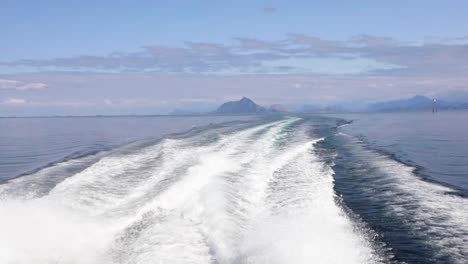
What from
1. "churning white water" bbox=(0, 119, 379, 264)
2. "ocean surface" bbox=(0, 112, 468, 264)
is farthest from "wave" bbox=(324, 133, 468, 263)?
"churning white water" bbox=(0, 119, 379, 264)

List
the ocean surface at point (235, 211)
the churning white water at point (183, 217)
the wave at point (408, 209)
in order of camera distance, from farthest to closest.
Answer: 1. the wave at point (408, 209)
2. the ocean surface at point (235, 211)
3. the churning white water at point (183, 217)

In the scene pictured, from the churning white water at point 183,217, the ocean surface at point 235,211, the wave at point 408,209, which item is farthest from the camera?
the wave at point 408,209

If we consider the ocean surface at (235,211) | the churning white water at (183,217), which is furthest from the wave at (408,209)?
the churning white water at (183,217)

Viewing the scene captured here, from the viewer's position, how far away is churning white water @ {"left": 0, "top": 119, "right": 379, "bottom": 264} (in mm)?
9031

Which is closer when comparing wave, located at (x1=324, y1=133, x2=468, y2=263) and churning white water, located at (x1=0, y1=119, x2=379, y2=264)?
churning white water, located at (x1=0, y1=119, x2=379, y2=264)

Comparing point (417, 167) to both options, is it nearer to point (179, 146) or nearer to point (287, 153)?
point (287, 153)

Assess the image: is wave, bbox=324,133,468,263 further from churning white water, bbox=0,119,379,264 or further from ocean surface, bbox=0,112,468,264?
churning white water, bbox=0,119,379,264

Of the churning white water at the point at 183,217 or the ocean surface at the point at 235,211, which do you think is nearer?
the churning white water at the point at 183,217

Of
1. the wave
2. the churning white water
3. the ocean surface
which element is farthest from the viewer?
the wave

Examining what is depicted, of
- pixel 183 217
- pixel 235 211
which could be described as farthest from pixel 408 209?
pixel 183 217

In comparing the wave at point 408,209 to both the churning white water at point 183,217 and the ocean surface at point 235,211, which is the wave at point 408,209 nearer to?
the ocean surface at point 235,211

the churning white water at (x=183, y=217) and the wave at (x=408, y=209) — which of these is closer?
the churning white water at (x=183, y=217)

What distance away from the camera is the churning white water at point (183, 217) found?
9031mm

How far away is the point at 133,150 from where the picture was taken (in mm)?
25344
